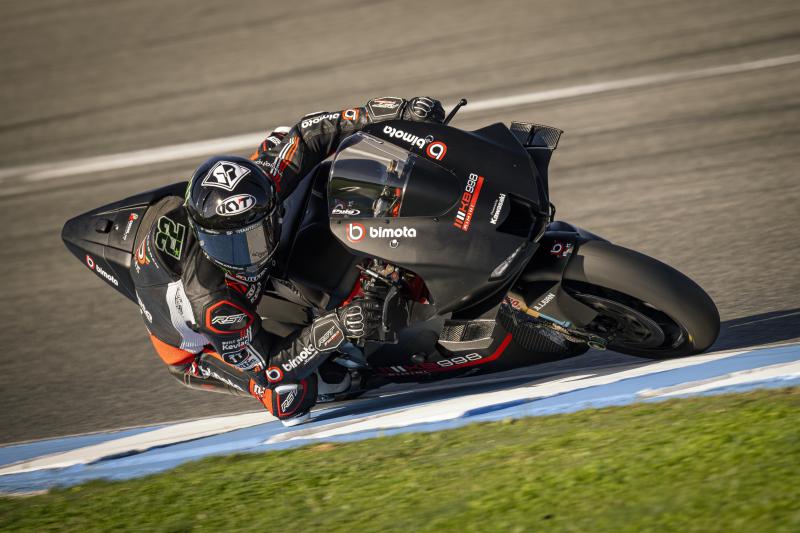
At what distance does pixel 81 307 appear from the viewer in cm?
717

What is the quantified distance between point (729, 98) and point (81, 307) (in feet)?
18.2

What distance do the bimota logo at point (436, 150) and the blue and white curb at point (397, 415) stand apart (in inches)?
48.7

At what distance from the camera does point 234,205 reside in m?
4.29

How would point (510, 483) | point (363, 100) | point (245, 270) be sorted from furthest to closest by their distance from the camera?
point (363, 100)
point (245, 270)
point (510, 483)

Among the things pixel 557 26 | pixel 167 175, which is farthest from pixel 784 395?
pixel 557 26

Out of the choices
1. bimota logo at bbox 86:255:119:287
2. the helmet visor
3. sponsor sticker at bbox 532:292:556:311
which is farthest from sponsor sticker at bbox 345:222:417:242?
bimota logo at bbox 86:255:119:287

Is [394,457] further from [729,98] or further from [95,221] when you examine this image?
[729,98]

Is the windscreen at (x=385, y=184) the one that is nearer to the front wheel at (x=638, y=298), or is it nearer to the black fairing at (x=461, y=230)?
the black fairing at (x=461, y=230)

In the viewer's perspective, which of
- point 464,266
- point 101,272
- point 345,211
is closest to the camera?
point 464,266

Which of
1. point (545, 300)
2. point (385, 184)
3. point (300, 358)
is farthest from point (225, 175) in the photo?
point (545, 300)

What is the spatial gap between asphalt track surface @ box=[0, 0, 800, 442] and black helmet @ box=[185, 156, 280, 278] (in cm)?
153

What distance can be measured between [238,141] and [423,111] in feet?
16.6

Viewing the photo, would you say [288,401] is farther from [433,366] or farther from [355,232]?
[355,232]

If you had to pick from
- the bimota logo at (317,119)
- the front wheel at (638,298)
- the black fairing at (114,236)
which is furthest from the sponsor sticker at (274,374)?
the front wheel at (638,298)
